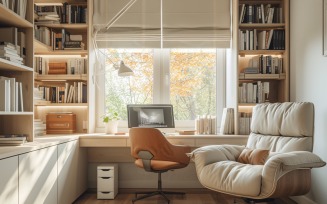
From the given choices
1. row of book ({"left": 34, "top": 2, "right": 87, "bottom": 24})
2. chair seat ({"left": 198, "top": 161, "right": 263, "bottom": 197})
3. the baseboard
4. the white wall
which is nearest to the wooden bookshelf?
row of book ({"left": 34, "top": 2, "right": 87, "bottom": 24})

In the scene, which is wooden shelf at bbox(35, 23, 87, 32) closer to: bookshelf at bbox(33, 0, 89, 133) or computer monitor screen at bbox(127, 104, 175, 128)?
bookshelf at bbox(33, 0, 89, 133)

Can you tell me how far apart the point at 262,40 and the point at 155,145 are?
6.05 feet

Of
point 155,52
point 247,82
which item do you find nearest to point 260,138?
point 247,82

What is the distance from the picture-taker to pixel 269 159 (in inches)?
101

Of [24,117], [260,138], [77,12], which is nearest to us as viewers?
[24,117]

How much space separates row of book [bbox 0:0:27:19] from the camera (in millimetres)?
2892

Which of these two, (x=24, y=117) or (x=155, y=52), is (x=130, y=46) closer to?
(x=155, y=52)

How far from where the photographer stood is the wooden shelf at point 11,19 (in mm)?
2750

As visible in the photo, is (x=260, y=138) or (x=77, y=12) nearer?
(x=260, y=138)

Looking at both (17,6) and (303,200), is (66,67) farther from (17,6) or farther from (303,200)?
(303,200)

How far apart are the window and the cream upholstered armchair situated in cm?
120

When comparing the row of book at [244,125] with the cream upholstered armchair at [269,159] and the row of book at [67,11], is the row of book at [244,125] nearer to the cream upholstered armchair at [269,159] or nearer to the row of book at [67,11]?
the cream upholstered armchair at [269,159]

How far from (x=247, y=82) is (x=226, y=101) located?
384 mm

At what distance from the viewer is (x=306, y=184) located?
2686 millimetres
